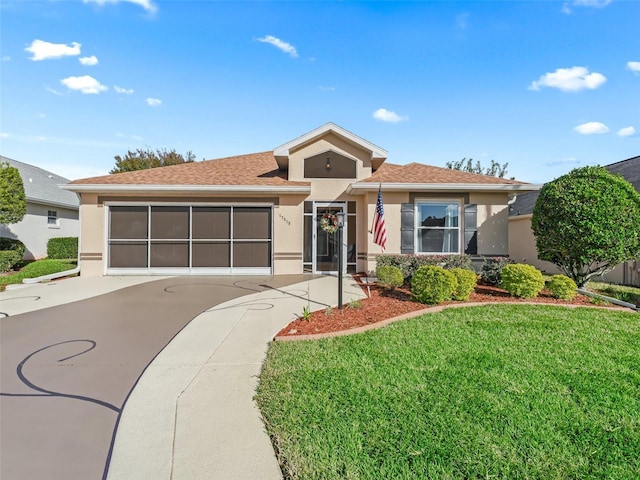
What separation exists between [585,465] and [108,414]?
13.7 feet

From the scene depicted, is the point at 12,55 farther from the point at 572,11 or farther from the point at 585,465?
the point at 572,11

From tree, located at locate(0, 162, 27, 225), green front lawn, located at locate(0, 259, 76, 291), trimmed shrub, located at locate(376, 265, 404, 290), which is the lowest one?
green front lawn, located at locate(0, 259, 76, 291)

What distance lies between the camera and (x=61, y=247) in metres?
16.7

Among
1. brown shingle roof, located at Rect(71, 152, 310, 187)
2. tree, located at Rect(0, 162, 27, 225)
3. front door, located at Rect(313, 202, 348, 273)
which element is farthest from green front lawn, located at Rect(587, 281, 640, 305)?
tree, located at Rect(0, 162, 27, 225)

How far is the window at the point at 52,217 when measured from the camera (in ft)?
56.5

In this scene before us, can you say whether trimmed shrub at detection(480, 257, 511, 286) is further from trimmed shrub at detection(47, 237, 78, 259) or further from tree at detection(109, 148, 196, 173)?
tree at detection(109, 148, 196, 173)

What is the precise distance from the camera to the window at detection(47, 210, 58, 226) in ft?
56.5

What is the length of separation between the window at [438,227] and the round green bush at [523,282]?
Answer: 3207 mm

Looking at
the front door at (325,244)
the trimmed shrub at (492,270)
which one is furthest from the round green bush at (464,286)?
the front door at (325,244)

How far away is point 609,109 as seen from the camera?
11.8 m

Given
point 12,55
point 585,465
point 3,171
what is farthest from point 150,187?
point 585,465

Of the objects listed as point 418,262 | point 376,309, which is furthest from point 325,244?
point 376,309

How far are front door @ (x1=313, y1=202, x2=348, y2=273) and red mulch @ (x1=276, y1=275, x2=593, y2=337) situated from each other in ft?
11.3

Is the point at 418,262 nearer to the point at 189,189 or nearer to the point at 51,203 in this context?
the point at 189,189
